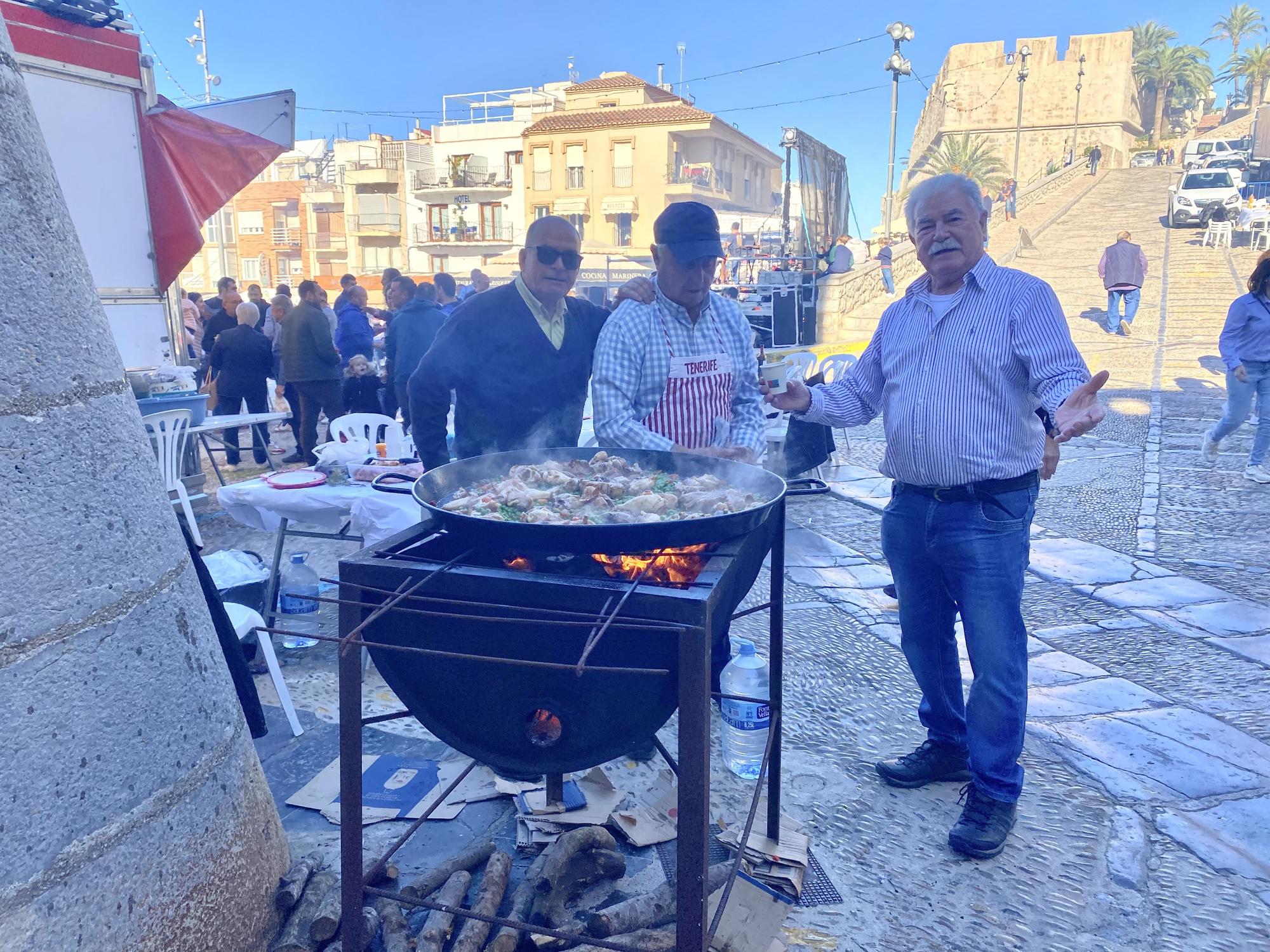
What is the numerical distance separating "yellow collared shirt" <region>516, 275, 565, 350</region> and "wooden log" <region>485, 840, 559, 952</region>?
6.94 feet

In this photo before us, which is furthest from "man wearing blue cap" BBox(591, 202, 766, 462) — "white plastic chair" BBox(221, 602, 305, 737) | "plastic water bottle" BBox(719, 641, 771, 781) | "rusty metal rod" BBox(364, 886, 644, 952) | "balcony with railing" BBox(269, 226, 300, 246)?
"balcony with railing" BBox(269, 226, 300, 246)

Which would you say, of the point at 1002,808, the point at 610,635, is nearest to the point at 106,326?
the point at 610,635

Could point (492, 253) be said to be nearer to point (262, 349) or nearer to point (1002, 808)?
point (262, 349)

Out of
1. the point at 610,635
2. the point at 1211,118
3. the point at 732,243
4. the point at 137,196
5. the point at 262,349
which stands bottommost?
the point at 610,635

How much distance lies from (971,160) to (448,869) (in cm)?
5346

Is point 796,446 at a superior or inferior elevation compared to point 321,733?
superior

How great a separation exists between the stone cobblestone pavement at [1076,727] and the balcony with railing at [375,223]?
135 feet

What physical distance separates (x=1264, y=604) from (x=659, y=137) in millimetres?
37600

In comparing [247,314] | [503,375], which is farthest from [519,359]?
[247,314]

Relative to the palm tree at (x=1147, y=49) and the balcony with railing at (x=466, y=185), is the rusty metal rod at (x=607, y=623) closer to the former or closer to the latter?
the balcony with railing at (x=466, y=185)

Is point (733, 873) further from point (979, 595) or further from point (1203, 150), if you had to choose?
point (1203, 150)

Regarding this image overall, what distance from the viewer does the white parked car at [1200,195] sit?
25.2 meters

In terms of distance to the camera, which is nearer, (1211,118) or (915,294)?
(915,294)

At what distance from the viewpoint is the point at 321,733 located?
3.85m
